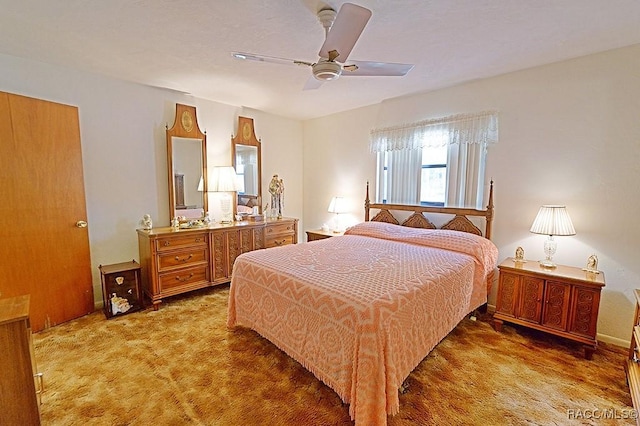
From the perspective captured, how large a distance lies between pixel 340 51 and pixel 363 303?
1573 millimetres

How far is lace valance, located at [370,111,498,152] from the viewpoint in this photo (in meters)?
3.08

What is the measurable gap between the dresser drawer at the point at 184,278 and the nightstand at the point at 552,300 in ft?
10.5

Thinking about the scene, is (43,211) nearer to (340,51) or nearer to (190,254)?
(190,254)

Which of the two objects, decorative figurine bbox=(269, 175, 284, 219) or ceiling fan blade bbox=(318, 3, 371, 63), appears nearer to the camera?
ceiling fan blade bbox=(318, 3, 371, 63)

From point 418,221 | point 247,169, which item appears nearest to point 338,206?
point 418,221

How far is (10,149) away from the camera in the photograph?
241cm

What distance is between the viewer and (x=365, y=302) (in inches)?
62.6

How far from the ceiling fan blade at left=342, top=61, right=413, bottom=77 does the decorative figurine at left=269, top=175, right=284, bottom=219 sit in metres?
2.61

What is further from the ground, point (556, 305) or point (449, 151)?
point (449, 151)

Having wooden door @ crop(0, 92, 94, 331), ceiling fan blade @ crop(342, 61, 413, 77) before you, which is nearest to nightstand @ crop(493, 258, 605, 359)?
ceiling fan blade @ crop(342, 61, 413, 77)

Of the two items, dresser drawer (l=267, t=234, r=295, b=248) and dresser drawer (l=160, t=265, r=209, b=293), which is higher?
dresser drawer (l=267, t=234, r=295, b=248)

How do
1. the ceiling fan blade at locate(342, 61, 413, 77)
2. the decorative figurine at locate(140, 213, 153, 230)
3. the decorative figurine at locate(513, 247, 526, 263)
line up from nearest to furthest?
the ceiling fan blade at locate(342, 61, 413, 77)
the decorative figurine at locate(513, 247, 526, 263)
the decorative figurine at locate(140, 213, 153, 230)

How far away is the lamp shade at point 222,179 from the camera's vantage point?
3955mm

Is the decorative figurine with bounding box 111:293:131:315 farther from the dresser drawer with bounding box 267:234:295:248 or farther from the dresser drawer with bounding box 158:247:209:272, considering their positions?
the dresser drawer with bounding box 267:234:295:248
